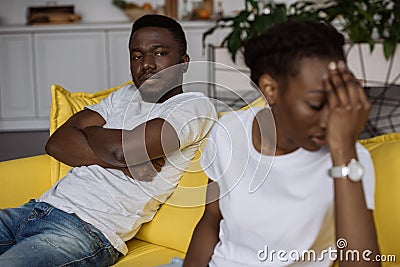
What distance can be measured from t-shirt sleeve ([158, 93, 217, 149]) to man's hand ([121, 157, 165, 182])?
90mm

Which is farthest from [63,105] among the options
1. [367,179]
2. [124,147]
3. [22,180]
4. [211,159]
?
[367,179]

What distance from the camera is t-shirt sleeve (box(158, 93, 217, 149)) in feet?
5.77

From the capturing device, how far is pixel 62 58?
599 cm

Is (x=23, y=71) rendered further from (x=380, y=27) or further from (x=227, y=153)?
(x=227, y=153)

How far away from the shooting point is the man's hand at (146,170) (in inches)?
70.6

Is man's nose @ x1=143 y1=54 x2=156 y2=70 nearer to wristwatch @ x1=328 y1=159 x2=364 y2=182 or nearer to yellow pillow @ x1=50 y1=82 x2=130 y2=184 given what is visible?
yellow pillow @ x1=50 y1=82 x2=130 y2=184

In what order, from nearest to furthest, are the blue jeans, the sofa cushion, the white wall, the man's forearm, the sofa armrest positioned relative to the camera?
the sofa cushion, the blue jeans, the man's forearm, the sofa armrest, the white wall

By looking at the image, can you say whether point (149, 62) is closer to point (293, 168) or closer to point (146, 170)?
point (146, 170)

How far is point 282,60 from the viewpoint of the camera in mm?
1110

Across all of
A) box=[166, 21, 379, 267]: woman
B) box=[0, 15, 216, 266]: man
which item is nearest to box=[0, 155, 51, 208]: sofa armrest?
box=[0, 15, 216, 266]: man

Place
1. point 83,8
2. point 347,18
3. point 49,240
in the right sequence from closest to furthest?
point 49,240
point 347,18
point 83,8

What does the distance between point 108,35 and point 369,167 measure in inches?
197

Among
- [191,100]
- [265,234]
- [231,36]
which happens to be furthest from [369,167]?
[231,36]

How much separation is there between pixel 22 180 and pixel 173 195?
0.59m
